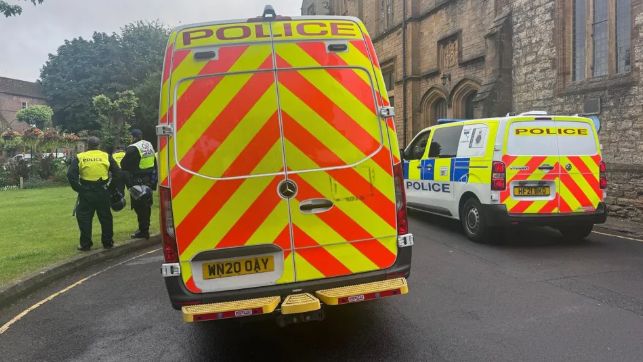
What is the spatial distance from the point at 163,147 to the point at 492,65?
13660 millimetres

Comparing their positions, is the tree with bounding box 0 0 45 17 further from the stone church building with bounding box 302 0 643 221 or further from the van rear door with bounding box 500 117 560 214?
the stone church building with bounding box 302 0 643 221

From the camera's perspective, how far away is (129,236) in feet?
28.1

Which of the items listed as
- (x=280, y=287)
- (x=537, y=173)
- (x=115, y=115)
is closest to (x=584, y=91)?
(x=537, y=173)

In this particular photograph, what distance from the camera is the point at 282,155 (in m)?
3.37

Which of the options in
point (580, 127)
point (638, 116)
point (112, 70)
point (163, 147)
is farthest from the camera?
point (112, 70)

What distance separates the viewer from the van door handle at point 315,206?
3416 mm

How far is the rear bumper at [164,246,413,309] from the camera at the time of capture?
10.8ft

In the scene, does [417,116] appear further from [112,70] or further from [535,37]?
[112,70]

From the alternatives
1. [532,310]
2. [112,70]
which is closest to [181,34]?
[532,310]

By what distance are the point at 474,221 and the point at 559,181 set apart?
137 cm

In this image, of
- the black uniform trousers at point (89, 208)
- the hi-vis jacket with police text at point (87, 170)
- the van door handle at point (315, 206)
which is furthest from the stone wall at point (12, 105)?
the van door handle at point (315, 206)

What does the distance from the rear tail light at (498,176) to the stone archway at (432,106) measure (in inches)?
525

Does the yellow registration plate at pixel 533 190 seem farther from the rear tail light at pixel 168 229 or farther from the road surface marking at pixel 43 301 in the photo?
the road surface marking at pixel 43 301

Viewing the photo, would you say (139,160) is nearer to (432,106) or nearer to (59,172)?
(432,106)
